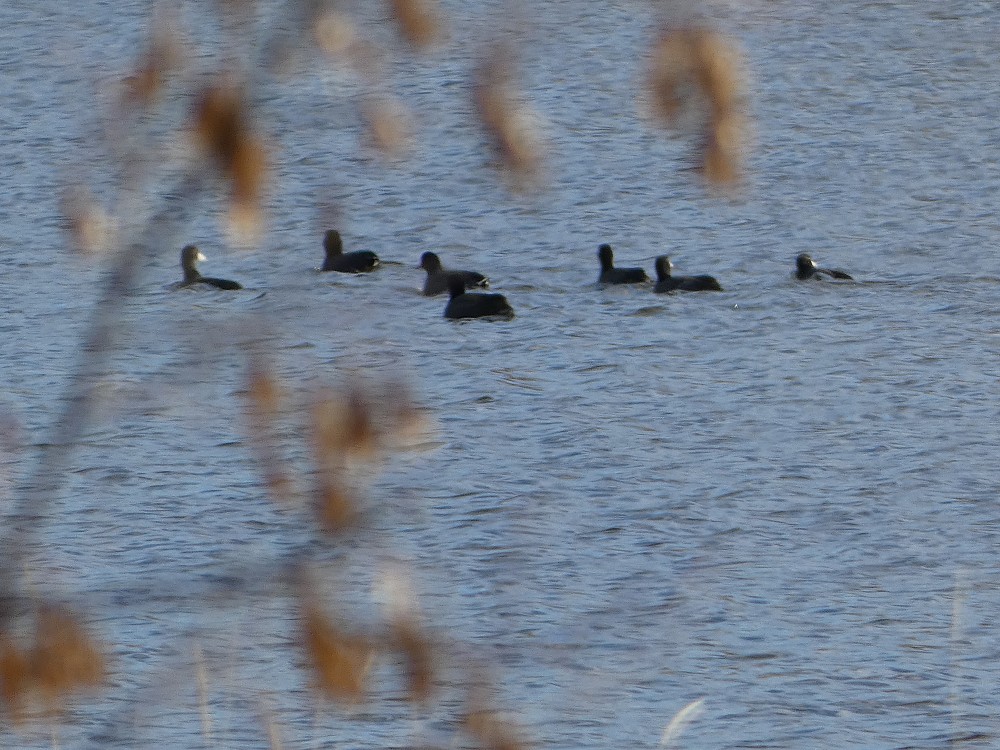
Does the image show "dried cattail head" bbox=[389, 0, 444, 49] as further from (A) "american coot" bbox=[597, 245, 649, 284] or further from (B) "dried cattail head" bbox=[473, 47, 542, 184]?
(A) "american coot" bbox=[597, 245, 649, 284]

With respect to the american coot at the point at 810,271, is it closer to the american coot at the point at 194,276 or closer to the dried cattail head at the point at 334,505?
the american coot at the point at 194,276

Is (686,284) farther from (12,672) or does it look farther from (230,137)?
(230,137)

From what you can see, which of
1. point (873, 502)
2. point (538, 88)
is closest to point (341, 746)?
point (873, 502)

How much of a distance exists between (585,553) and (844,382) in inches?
201

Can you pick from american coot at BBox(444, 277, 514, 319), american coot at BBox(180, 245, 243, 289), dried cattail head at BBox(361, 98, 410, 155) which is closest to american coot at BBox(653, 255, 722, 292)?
american coot at BBox(444, 277, 514, 319)

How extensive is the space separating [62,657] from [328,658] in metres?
0.50

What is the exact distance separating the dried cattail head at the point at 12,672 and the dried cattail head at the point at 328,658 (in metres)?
0.54

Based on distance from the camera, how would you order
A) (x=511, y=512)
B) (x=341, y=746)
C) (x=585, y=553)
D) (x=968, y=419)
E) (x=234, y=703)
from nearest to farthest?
(x=341, y=746) → (x=234, y=703) → (x=585, y=553) → (x=511, y=512) → (x=968, y=419)

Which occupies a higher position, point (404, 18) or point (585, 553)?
point (404, 18)

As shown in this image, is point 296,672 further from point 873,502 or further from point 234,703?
Result: point 873,502

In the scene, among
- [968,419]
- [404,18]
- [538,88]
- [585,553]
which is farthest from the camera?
[538,88]

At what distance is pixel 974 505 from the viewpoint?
38.4 ft

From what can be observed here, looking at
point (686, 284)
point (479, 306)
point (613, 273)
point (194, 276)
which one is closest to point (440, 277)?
point (479, 306)

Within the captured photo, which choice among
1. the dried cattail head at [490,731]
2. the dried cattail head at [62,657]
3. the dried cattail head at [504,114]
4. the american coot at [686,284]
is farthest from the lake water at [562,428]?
the dried cattail head at [490,731]
